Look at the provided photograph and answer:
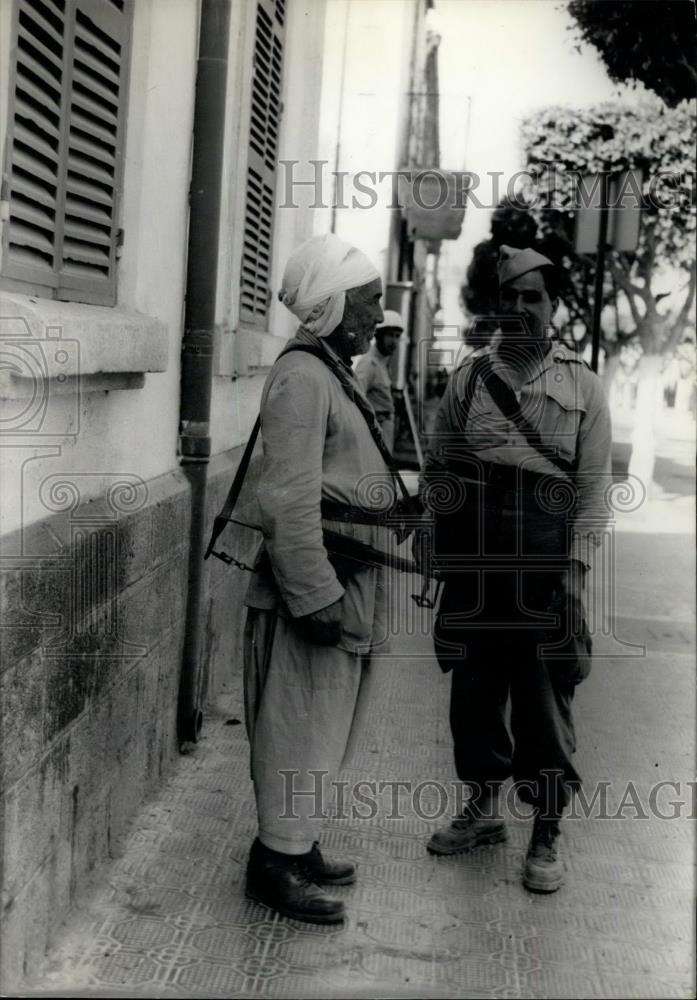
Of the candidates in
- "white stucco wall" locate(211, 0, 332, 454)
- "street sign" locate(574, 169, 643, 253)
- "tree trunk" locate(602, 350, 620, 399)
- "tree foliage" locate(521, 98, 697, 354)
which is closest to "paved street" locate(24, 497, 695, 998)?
"white stucco wall" locate(211, 0, 332, 454)

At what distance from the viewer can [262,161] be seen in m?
5.91

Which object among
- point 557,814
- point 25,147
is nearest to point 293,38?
point 25,147

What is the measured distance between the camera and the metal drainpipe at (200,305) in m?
4.44

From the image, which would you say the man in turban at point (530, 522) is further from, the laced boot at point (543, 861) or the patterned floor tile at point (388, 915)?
the patterned floor tile at point (388, 915)

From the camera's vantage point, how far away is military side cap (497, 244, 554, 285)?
357cm

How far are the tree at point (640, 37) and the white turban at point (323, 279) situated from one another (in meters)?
5.48

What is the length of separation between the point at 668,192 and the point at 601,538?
1570cm

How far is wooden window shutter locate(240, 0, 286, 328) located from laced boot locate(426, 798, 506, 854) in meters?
2.87

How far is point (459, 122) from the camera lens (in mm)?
7176

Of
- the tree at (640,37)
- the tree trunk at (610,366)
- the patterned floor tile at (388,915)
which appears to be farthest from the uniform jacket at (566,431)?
the tree trunk at (610,366)

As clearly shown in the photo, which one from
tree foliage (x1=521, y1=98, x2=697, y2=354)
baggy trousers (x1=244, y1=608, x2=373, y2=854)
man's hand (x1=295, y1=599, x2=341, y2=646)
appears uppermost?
tree foliage (x1=521, y1=98, x2=697, y2=354)

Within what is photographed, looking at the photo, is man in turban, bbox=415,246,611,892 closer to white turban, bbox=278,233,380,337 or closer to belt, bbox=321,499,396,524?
belt, bbox=321,499,396,524

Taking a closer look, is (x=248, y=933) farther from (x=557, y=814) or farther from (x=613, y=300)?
(x=613, y=300)

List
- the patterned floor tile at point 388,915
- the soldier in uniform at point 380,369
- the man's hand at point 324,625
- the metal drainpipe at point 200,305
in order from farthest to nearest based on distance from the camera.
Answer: the soldier in uniform at point 380,369, the metal drainpipe at point 200,305, the man's hand at point 324,625, the patterned floor tile at point 388,915
